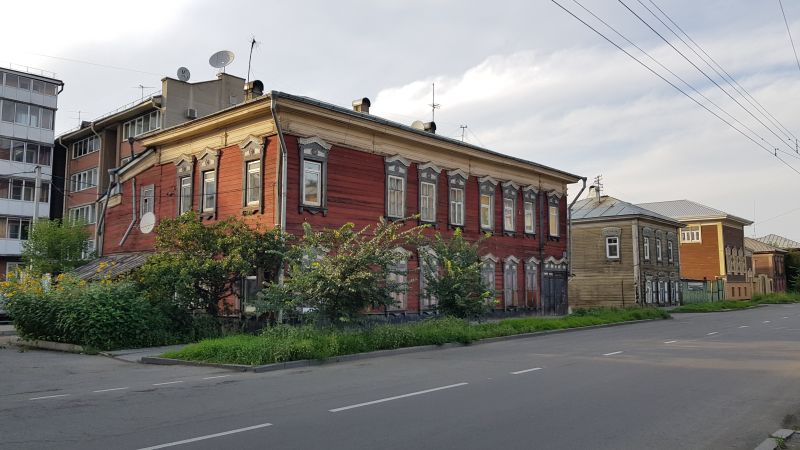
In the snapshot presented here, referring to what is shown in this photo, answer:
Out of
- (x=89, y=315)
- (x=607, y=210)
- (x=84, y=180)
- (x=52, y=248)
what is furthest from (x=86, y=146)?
(x=607, y=210)

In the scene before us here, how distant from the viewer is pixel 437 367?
1354cm

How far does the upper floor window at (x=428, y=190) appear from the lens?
87.2ft

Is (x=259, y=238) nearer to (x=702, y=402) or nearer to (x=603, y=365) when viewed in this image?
(x=603, y=365)

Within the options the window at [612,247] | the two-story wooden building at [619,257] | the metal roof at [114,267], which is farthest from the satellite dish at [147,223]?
the window at [612,247]

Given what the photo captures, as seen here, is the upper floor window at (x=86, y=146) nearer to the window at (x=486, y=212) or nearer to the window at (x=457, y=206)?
the window at (x=457, y=206)

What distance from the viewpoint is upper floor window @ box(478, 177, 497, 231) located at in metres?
29.8

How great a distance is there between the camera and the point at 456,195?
2850 cm

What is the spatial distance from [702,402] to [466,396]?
3.42 meters

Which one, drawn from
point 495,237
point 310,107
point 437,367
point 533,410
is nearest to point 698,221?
point 495,237

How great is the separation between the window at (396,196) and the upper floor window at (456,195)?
314cm

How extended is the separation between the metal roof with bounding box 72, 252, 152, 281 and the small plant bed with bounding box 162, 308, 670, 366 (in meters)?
8.46

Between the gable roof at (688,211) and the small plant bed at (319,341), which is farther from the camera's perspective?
the gable roof at (688,211)

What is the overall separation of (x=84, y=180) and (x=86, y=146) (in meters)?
2.55

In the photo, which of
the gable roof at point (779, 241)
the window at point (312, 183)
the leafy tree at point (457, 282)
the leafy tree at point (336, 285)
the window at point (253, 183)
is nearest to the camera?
the leafy tree at point (336, 285)
